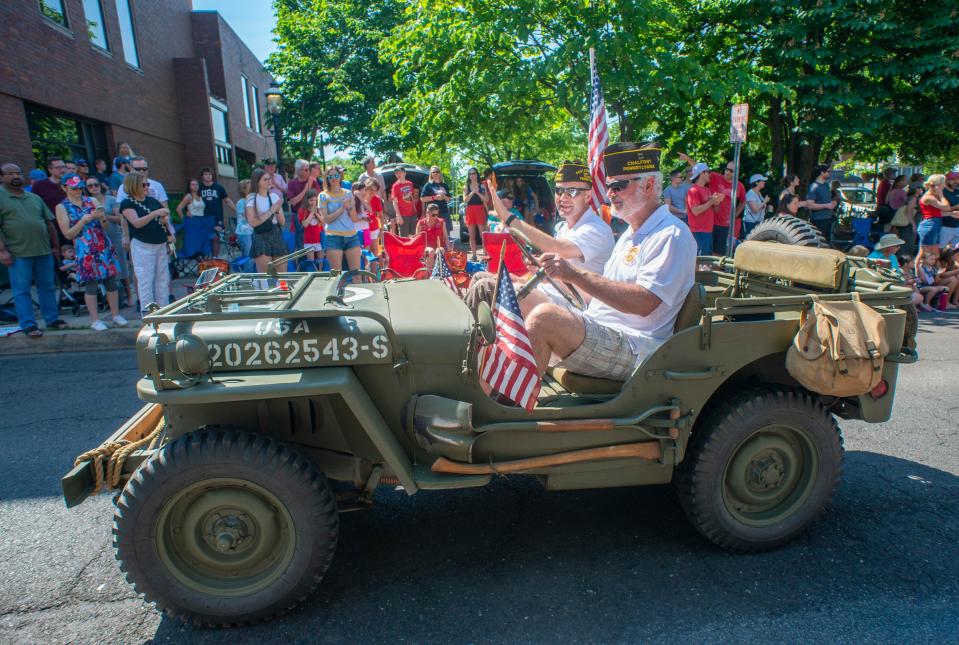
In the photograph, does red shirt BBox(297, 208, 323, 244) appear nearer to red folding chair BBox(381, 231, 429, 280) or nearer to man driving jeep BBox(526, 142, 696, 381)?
red folding chair BBox(381, 231, 429, 280)

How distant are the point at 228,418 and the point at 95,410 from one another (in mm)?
3173

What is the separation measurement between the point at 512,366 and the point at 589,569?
1.10m

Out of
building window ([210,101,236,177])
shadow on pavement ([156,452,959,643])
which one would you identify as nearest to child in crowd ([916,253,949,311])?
shadow on pavement ([156,452,959,643])

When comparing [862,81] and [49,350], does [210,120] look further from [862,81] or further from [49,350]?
[862,81]

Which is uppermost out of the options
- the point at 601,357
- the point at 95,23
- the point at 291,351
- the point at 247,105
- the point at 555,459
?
the point at 247,105

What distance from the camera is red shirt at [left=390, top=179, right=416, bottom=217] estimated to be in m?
12.8

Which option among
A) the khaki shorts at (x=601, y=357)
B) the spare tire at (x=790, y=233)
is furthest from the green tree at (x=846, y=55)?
the khaki shorts at (x=601, y=357)

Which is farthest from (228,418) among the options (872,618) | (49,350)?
(49,350)

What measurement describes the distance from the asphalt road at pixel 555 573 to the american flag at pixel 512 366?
915 millimetres

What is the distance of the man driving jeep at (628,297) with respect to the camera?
9.68 ft

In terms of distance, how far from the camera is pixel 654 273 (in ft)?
9.91

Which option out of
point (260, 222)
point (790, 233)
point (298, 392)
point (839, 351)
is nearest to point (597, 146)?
point (790, 233)

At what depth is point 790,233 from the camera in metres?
3.97

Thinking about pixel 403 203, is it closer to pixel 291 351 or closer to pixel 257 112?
pixel 291 351
